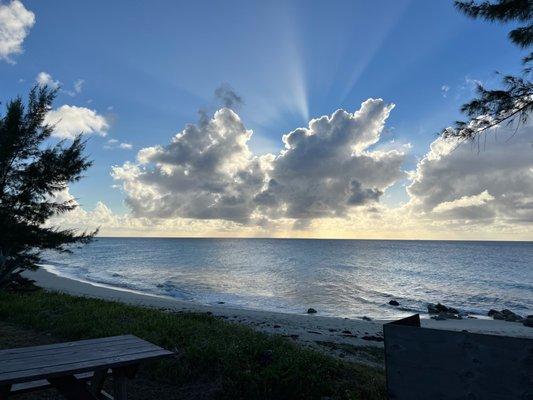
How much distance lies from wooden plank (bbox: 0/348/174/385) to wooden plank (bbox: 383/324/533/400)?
103 inches

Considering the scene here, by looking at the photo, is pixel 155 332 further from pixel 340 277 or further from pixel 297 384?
pixel 340 277

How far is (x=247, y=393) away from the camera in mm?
5984

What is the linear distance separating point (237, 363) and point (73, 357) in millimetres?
3269

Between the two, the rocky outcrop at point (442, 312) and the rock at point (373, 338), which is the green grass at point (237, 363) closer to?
the rock at point (373, 338)

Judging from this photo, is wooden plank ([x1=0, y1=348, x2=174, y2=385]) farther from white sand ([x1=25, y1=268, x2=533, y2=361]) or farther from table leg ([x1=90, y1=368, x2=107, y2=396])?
white sand ([x1=25, y1=268, x2=533, y2=361])

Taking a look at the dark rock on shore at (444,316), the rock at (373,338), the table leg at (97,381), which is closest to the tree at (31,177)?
the table leg at (97,381)

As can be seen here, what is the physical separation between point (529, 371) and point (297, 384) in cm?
362

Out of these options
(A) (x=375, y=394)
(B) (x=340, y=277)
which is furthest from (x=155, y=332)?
(B) (x=340, y=277)

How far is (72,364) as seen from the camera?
407 centimetres

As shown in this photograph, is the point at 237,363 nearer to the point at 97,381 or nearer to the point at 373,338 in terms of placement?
the point at 97,381

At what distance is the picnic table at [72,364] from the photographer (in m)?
3.85

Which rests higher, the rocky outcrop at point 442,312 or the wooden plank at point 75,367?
the rocky outcrop at point 442,312

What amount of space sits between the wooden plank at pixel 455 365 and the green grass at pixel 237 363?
7.30ft

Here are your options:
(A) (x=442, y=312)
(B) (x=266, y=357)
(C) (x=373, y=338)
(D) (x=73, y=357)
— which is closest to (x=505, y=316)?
(A) (x=442, y=312)
